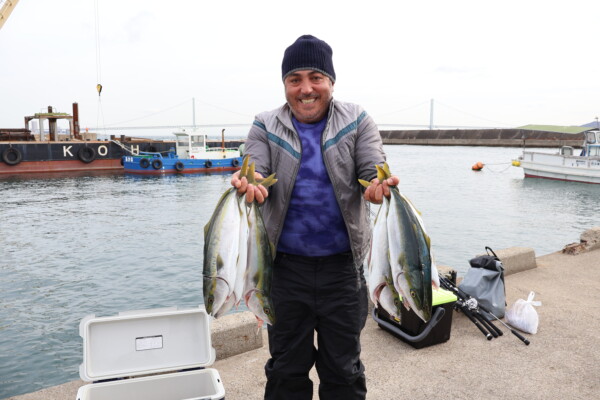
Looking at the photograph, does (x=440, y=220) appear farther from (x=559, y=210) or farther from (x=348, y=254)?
(x=348, y=254)

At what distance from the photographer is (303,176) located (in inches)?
94.7

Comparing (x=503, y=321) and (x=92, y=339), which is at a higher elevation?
(x=92, y=339)

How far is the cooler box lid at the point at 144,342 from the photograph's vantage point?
10.1 ft

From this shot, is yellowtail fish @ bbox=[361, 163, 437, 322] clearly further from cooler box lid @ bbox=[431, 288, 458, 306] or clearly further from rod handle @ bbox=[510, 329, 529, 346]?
rod handle @ bbox=[510, 329, 529, 346]

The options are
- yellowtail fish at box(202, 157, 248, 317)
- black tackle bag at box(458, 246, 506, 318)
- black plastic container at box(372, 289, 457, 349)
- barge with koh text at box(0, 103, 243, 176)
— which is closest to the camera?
yellowtail fish at box(202, 157, 248, 317)

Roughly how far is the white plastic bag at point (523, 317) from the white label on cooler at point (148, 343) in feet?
11.5

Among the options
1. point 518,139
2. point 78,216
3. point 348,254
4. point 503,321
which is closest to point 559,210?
point 503,321

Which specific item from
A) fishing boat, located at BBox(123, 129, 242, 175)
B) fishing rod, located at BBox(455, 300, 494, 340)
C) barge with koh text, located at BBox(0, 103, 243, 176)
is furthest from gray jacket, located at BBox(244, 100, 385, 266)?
barge with koh text, located at BBox(0, 103, 243, 176)

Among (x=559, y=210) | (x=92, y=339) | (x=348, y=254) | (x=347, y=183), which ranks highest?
(x=347, y=183)

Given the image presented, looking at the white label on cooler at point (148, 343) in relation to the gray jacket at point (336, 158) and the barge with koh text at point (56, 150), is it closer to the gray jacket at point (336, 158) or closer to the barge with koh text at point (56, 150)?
the gray jacket at point (336, 158)

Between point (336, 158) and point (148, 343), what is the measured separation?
1.90 metres

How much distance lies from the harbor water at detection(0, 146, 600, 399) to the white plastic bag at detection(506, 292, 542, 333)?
5372mm

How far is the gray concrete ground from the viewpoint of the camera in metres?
3.61

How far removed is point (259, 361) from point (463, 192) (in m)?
25.9
